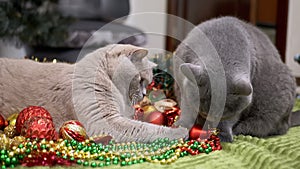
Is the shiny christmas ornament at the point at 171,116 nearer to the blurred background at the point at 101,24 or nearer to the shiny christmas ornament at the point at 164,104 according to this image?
the shiny christmas ornament at the point at 164,104

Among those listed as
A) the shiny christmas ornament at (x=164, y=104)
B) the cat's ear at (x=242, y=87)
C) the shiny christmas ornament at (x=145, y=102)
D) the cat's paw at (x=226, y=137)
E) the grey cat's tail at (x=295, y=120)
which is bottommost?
the grey cat's tail at (x=295, y=120)

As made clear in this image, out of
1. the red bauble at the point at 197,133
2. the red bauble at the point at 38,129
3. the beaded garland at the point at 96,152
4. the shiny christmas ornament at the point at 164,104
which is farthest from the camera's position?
the shiny christmas ornament at the point at 164,104

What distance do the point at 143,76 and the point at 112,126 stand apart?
187 millimetres

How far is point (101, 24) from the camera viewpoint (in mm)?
2666

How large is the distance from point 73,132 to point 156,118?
26 cm

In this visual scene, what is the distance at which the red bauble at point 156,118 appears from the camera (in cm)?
113

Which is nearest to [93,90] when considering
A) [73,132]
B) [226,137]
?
[73,132]

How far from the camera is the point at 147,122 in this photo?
1118 millimetres

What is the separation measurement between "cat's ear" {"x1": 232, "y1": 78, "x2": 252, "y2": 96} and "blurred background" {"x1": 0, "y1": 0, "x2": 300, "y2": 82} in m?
0.24

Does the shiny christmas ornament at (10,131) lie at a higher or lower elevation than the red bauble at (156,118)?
lower

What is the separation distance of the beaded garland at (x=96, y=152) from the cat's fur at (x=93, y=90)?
0.17 ft

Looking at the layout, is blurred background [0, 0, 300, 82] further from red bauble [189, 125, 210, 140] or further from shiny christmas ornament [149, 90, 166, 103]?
red bauble [189, 125, 210, 140]

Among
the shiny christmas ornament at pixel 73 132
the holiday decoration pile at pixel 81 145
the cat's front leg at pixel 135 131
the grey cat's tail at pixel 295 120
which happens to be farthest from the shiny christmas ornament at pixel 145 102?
the grey cat's tail at pixel 295 120

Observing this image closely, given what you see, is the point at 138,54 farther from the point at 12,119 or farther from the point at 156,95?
the point at 12,119
